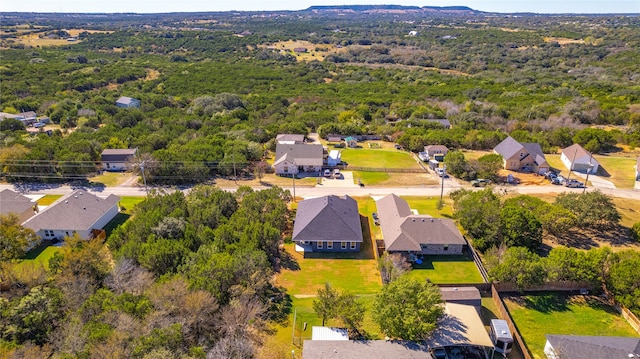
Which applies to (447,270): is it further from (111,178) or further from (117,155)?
(117,155)

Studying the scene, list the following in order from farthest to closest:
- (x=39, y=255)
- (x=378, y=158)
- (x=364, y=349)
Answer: (x=378, y=158), (x=39, y=255), (x=364, y=349)

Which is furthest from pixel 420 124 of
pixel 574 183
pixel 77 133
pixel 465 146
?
pixel 77 133

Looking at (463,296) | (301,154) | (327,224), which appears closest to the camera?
(463,296)

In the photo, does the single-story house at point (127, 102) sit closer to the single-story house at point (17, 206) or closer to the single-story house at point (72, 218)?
the single-story house at point (17, 206)

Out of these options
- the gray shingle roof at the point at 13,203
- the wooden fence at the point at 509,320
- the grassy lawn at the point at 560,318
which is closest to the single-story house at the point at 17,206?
the gray shingle roof at the point at 13,203

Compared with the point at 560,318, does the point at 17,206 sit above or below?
above

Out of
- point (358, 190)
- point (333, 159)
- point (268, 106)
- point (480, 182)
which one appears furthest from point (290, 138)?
point (480, 182)

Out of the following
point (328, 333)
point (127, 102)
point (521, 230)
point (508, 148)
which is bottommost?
point (328, 333)

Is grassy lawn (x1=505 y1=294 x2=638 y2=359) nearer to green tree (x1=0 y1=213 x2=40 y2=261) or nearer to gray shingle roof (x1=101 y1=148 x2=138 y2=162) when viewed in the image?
green tree (x1=0 y1=213 x2=40 y2=261)
